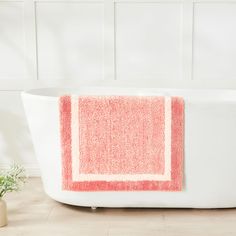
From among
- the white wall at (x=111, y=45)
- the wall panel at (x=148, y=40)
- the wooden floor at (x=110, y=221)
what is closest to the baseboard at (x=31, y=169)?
the white wall at (x=111, y=45)

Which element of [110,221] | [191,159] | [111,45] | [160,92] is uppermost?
[111,45]

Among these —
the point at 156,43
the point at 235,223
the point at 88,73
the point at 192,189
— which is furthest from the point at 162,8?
the point at 235,223

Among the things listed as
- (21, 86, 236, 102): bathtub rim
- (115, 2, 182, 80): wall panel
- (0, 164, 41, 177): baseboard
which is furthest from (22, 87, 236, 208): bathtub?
(115, 2, 182, 80): wall panel

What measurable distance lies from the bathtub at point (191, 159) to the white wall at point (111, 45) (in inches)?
29.5

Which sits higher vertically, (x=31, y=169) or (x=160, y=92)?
(x=160, y=92)

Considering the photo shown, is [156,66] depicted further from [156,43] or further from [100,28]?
[100,28]

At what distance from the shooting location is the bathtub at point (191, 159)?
2.50 m

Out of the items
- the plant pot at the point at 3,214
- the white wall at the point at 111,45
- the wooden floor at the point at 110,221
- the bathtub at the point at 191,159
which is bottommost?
the wooden floor at the point at 110,221

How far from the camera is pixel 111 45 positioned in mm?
3357

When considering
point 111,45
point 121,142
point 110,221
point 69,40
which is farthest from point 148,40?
point 110,221

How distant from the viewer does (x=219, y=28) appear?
11.0ft

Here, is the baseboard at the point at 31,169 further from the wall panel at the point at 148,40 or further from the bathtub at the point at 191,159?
the wall panel at the point at 148,40

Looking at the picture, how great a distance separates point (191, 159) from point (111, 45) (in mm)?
1168

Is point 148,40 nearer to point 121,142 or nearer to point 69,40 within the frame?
point 69,40
